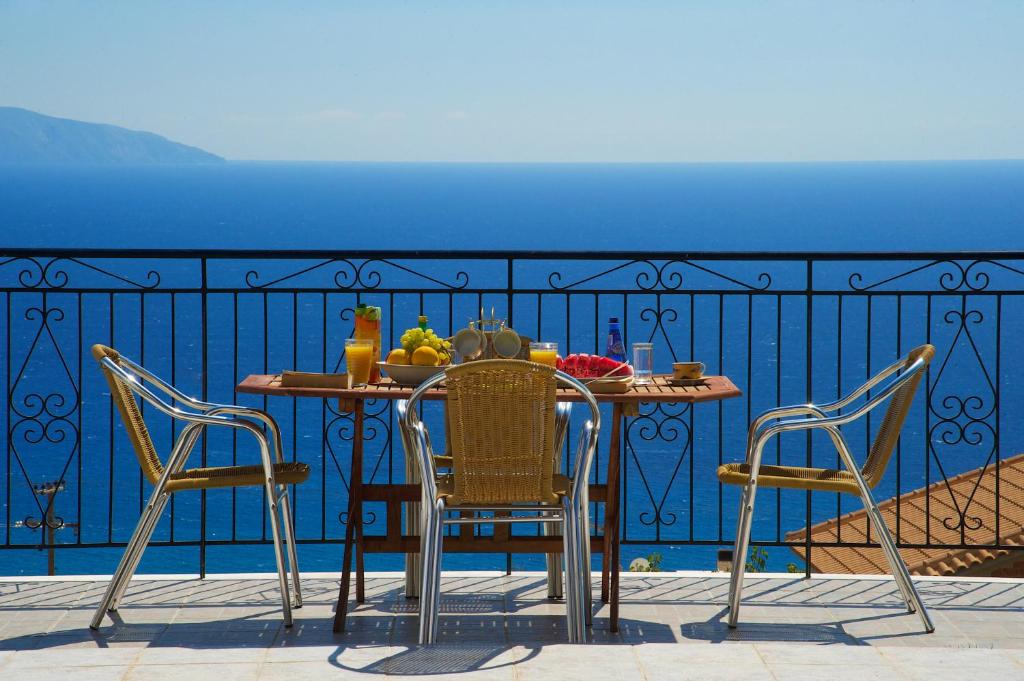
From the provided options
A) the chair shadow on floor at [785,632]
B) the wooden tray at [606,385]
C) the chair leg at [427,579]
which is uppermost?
the wooden tray at [606,385]

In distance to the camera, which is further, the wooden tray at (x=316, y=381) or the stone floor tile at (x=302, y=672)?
the wooden tray at (x=316, y=381)

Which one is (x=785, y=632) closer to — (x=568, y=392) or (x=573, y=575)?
(x=573, y=575)

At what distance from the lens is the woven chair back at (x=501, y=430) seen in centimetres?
353

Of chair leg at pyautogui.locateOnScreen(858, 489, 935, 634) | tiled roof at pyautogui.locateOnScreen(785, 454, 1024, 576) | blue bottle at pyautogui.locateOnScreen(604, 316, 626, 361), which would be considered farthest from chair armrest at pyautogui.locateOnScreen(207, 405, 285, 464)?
tiled roof at pyautogui.locateOnScreen(785, 454, 1024, 576)

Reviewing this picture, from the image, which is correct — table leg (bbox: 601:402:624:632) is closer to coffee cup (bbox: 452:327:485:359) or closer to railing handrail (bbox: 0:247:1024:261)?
coffee cup (bbox: 452:327:485:359)

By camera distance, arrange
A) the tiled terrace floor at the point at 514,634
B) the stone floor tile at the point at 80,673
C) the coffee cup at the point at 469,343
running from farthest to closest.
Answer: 1. the coffee cup at the point at 469,343
2. the tiled terrace floor at the point at 514,634
3. the stone floor tile at the point at 80,673

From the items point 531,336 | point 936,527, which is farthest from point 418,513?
point 531,336

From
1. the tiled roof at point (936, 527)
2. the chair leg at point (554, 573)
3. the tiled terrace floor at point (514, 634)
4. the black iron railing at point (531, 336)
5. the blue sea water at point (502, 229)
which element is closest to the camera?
the tiled terrace floor at point (514, 634)

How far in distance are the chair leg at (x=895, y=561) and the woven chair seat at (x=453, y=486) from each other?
885 millimetres

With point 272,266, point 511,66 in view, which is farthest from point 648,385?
point 511,66

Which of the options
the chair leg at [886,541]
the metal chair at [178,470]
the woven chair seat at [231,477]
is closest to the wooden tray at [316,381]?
the metal chair at [178,470]

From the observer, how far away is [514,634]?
3.84 meters

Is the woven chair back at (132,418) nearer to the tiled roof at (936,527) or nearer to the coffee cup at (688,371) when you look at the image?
the coffee cup at (688,371)

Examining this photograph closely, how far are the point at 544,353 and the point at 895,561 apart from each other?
124 centimetres
